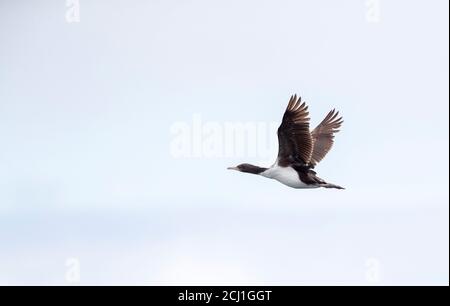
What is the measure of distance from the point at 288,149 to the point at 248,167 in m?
1.59

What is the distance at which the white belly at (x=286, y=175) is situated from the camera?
30.1 m

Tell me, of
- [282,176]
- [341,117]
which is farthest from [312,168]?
[341,117]

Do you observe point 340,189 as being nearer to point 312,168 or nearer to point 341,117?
point 312,168

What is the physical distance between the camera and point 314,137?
3297 centimetres

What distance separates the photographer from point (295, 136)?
95.9 ft

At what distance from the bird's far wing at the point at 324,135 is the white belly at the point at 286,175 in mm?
1772

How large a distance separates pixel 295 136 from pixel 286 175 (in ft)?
5.15

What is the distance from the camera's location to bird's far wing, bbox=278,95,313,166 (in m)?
28.7

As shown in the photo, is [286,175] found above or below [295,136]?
below

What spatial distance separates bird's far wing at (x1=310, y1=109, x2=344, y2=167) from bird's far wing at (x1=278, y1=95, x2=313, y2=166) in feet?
6.81

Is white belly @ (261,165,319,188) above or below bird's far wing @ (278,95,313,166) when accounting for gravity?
below

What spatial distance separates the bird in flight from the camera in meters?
28.7

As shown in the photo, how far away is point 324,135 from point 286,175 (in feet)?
12.0

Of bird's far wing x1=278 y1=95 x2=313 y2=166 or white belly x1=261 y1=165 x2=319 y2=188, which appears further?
white belly x1=261 y1=165 x2=319 y2=188
